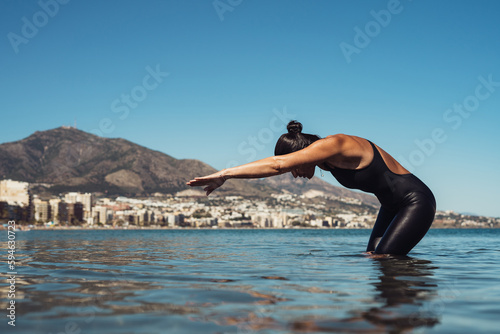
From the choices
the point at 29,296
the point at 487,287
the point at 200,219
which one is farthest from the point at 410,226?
the point at 200,219

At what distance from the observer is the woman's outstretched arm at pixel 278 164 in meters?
4.69

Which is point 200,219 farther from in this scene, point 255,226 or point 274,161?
point 274,161

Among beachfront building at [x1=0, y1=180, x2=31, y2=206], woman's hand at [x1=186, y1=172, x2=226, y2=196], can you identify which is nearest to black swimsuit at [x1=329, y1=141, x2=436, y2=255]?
woman's hand at [x1=186, y1=172, x2=226, y2=196]

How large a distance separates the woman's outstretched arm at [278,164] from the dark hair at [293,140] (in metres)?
0.25

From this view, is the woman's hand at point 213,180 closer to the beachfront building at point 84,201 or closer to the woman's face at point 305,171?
the woman's face at point 305,171

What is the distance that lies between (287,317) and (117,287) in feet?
6.11

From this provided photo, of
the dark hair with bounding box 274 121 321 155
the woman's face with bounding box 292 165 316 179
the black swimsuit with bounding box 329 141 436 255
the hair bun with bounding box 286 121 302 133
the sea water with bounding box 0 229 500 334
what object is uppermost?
the hair bun with bounding box 286 121 302 133

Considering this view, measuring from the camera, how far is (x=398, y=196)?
5750mm

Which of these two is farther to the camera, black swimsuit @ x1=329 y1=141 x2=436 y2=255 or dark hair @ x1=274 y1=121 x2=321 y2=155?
black swimsuit @ x1=329 y1=141 x2=436 y2=255

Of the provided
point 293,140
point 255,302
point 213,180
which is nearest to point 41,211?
point 213,180

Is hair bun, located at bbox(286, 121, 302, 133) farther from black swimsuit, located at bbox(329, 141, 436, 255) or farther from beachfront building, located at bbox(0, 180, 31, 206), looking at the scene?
beachfront building, located at bbox(0, 180, 31, 206)

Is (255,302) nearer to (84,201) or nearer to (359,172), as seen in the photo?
(359,172)

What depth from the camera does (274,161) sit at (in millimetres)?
4750

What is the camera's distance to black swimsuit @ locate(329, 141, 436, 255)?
5.39 metres
